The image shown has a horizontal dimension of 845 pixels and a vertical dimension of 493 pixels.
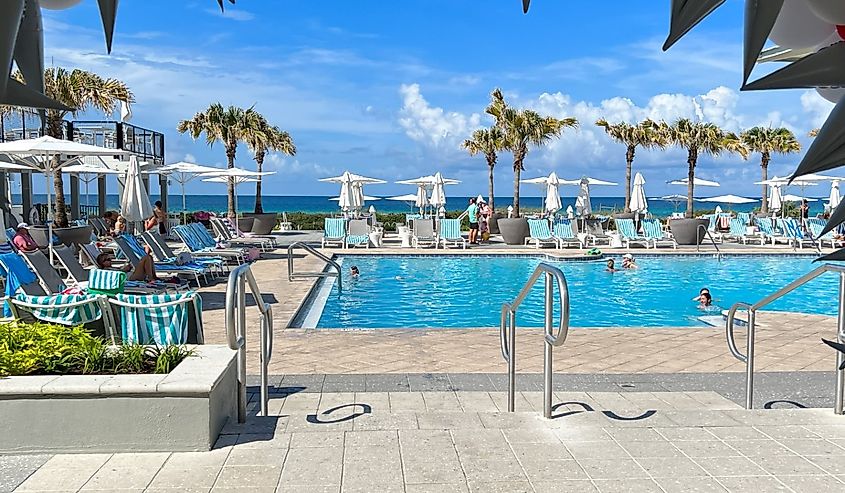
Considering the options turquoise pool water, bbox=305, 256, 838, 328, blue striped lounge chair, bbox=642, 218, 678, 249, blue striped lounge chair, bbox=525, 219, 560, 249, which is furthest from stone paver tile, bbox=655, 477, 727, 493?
blue striped lounge chair, bbox=642, 218, 678, 249

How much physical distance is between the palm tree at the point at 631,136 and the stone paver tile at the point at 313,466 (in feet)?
83.8

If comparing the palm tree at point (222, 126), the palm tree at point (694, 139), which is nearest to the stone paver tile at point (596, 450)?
the palm tree at point (694, 139)

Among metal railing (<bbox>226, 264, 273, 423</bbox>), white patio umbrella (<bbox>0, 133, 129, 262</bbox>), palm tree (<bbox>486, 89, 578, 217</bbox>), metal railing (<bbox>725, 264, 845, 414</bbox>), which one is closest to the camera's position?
metal railing (<bbox>226, 264, 273, 423</bbox>)

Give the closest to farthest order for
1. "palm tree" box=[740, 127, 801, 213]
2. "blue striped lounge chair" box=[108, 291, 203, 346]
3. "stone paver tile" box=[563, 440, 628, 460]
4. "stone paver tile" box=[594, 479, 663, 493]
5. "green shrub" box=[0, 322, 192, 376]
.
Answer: "stone paver tile" box=[594, 479, 663, 493]
"stone paver tile" box=[563, 440, 628, 460]
"green shrub" box=[0, 322, 192, 376]
"blue striped lounge chair" box=[108, 291, 203, 346]
"palm tree" box=[740, 127, 801, 213]

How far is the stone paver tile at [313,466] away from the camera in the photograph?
362cm

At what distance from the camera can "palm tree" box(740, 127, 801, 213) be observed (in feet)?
105

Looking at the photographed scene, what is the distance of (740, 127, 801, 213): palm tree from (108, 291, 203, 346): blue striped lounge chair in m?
30.3

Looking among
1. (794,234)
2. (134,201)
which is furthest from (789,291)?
(794,234)

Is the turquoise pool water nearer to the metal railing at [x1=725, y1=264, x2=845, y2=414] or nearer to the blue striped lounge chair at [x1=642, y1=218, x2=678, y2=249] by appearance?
the blue striped lounge chair at [x1=642, y1=218, x2=678, y2=249]

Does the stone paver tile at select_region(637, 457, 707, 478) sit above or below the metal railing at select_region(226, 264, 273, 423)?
below

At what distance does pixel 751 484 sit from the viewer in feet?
11.8

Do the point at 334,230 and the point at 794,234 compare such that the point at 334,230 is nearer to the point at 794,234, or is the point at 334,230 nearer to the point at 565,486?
the point at 794,234

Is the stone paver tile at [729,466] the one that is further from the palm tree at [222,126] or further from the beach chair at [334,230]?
the palm tree at [222,126]

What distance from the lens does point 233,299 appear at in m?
4.20
